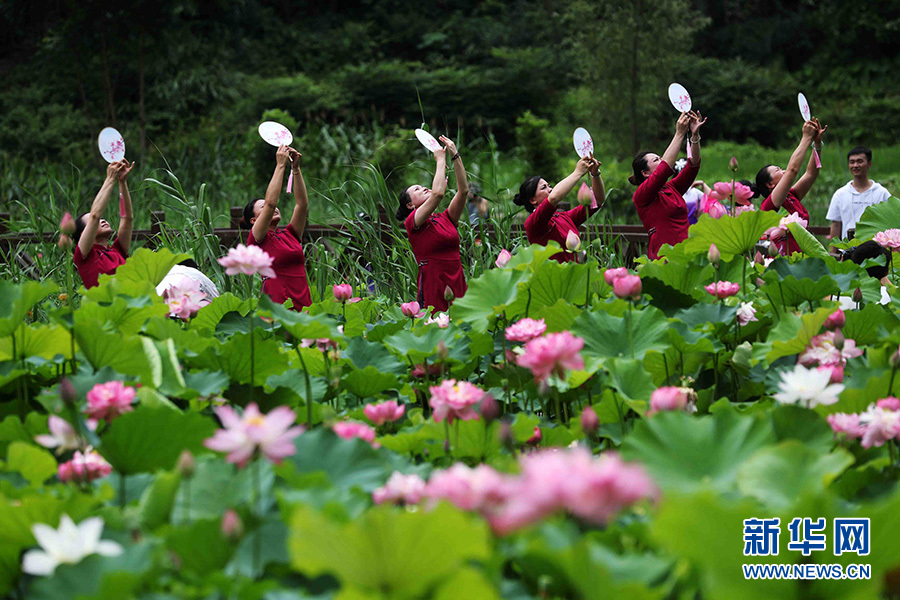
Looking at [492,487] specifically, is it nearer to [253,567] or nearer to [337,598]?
[337,598]

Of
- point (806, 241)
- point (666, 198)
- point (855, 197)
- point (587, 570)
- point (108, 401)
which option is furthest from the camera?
point (855, 197)

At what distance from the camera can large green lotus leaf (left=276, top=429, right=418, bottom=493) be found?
0.97m

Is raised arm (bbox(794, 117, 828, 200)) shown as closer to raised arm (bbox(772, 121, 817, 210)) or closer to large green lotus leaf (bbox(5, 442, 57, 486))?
raised arm (bbox(772, 121, 817, 210))

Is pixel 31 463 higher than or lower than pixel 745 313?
lower

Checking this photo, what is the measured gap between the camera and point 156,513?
0.90m

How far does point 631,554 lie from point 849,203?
424 centimetres

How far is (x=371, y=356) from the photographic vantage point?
156 centimetres

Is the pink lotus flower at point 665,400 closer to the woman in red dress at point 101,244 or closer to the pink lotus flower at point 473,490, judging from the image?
the pink lotus flower at point 473,490

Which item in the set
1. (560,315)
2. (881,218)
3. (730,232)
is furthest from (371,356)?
(881,218)

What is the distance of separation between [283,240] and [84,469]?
2.73m

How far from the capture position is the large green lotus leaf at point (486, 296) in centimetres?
156

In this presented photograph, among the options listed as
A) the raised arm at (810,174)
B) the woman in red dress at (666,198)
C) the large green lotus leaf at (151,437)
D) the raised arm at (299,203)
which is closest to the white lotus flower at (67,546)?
the large green lotus leaf at (151,437)

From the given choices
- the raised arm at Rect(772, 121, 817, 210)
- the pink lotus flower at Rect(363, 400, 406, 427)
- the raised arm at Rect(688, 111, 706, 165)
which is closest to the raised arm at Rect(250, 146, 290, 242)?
the raised arm at Rect(688, 111, 706, 165)

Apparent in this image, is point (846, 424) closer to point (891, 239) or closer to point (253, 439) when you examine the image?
point (253, 439)
